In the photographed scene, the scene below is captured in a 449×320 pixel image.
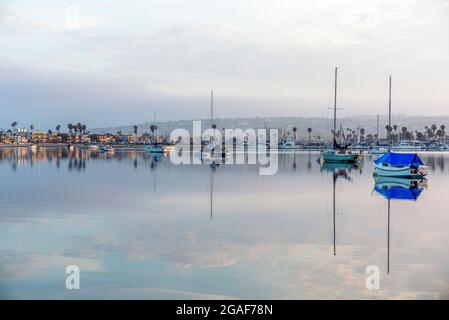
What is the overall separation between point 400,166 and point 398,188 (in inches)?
387

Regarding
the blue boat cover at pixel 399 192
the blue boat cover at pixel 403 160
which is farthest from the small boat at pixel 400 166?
the blue boat cover at pixel 399 192

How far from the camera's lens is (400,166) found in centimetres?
5219

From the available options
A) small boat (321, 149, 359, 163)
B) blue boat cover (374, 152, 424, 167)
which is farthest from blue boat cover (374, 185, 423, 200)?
small boat (321, 149, 359, 163)

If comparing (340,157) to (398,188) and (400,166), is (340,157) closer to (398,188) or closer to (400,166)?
(400,166)

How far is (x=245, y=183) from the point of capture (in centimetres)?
4597

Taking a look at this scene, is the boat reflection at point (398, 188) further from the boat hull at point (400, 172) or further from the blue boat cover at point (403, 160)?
the blue boat cover at point (403, 160)

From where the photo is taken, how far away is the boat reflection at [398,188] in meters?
35.7

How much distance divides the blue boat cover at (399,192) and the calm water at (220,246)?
5.22 ft
